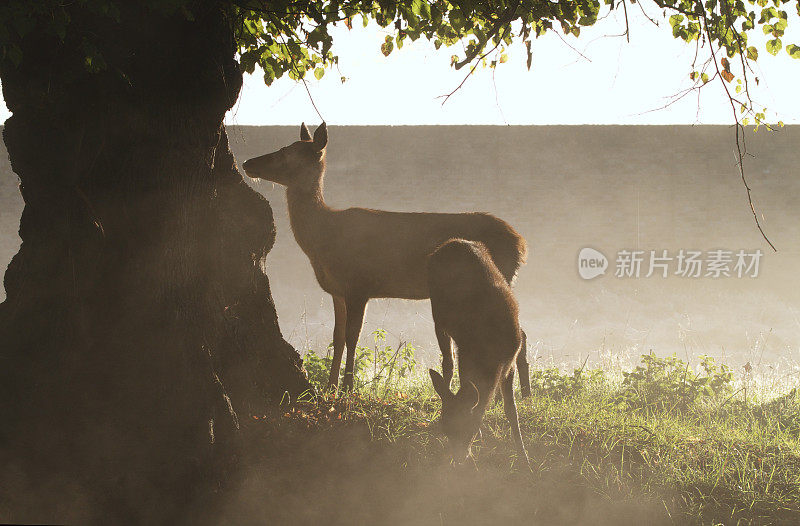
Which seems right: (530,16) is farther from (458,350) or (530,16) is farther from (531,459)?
(531,459)

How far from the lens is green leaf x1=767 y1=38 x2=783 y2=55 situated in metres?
5.00

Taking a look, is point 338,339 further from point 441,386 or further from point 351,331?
point 441,386

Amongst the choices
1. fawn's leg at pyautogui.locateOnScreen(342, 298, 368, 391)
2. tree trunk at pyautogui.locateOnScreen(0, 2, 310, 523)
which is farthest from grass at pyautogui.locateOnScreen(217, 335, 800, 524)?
tree trunk at pyautogui.locateOnScreen(0, 2, 310, 523)

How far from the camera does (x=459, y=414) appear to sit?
390 cm

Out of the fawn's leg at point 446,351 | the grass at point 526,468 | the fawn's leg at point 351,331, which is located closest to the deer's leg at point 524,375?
the grass at point 526,468

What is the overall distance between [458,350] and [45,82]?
10.5ft

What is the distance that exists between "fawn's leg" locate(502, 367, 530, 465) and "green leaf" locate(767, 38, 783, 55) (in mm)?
3095

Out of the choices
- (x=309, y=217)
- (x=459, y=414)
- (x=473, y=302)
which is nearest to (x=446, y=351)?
(x=473, y=302)

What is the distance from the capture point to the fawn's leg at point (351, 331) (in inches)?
228

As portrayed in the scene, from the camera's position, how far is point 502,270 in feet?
20.0

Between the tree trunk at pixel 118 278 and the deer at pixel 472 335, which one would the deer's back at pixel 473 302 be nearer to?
the deer at pixel 472 335

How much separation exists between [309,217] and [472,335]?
2543 mm

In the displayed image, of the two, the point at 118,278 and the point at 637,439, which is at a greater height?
the point at 118,278

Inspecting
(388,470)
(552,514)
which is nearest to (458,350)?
(388,470)
